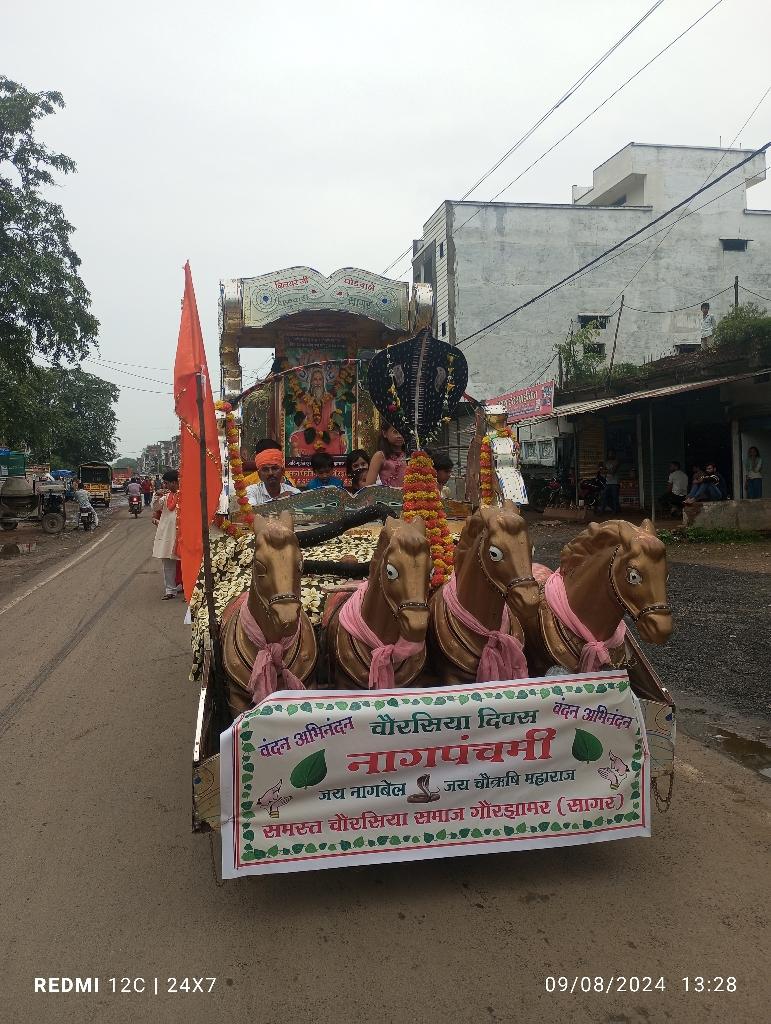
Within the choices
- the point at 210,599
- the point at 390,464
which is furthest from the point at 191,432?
the point at 390,464

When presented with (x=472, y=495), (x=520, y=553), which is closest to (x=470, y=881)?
(x=520, y=553)

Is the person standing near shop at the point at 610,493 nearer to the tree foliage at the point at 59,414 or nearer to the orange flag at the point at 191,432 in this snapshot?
the tree foliage at the point at 59,414

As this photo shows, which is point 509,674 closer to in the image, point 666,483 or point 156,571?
point 156,571

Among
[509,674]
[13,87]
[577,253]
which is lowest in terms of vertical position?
[509,674]

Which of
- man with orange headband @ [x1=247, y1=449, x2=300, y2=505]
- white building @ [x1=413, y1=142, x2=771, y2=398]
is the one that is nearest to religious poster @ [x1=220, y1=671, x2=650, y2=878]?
man with orange headband @ [x1=247, y1=449, x2=300, y2=505]

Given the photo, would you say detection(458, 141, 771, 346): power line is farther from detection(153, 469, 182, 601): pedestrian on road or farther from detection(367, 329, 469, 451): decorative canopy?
detection(153, 469, 182, 601): pedestrian on road

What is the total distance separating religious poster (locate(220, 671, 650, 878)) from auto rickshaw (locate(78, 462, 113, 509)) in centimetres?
3394

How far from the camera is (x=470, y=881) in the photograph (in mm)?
3092

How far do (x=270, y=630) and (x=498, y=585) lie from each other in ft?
3.16

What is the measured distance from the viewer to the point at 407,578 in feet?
9.23

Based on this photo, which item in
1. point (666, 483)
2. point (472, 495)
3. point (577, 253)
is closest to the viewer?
point (472, 495)

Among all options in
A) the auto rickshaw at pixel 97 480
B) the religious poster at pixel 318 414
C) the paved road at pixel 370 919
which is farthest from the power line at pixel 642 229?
the auto rickshaw at pixel 97 480

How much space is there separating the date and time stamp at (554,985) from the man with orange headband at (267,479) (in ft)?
9.69

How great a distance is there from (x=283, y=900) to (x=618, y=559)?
6.52ft
